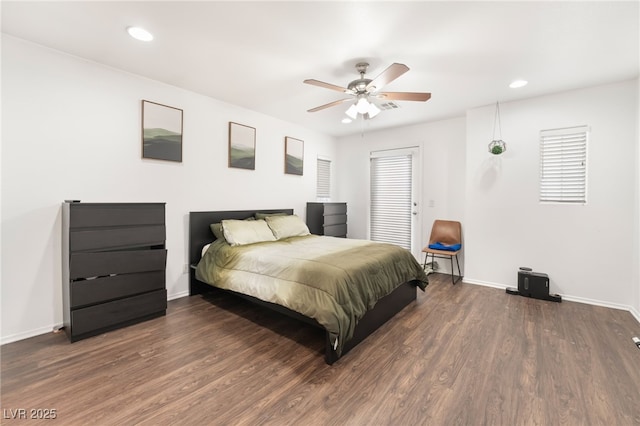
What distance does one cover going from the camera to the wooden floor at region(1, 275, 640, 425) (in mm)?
1637

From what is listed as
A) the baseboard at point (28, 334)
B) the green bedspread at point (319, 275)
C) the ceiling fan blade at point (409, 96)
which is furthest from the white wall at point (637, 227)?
the baseboard at point (28, 334)

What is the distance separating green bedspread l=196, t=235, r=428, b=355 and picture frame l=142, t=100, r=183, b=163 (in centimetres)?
125

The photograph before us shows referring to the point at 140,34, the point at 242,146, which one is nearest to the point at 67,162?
the point at 140,34

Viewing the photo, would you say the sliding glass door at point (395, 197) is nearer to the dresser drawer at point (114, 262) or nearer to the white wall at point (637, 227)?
the white wall at point (637, 227)

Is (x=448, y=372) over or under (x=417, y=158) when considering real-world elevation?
under

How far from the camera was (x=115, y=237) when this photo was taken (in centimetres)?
263

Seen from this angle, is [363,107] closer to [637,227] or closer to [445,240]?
[445,240]

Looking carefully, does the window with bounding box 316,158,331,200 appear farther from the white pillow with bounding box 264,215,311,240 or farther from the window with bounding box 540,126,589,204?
the window with bounding box 540,126,589,204

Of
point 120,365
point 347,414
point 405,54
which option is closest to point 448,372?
point 347,414

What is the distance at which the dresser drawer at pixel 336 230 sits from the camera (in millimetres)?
5220

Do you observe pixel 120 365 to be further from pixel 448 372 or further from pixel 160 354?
pixel 448 372

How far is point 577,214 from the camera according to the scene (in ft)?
11.4

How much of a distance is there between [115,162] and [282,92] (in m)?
2.08

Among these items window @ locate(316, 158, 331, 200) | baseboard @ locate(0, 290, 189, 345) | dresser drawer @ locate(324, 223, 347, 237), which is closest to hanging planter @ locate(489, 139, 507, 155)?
dresser drawer @ locate(324, 223, 347, 237)
